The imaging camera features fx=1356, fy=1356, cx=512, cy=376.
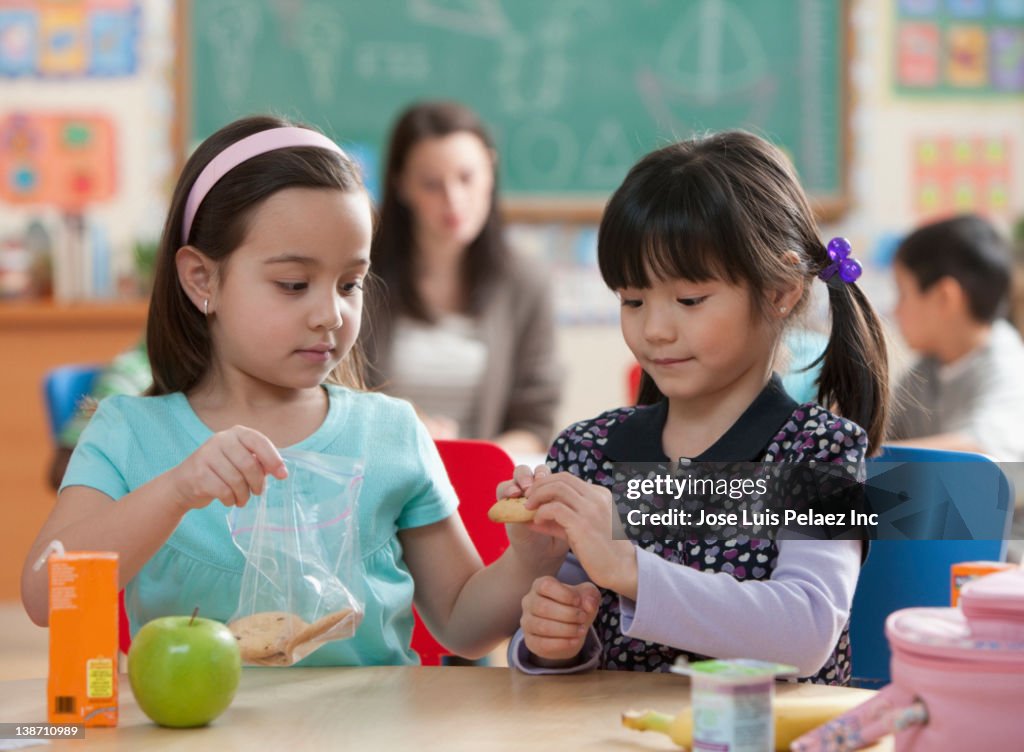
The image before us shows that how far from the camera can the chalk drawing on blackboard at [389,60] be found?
14.6 ft

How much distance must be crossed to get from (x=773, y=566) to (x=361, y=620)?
0.41 m

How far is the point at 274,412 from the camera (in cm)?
151

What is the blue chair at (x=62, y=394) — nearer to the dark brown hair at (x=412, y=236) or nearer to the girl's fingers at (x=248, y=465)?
the dark brown hair at (x=412, y=236)

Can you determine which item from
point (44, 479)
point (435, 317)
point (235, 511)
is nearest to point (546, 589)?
point (235, 511)

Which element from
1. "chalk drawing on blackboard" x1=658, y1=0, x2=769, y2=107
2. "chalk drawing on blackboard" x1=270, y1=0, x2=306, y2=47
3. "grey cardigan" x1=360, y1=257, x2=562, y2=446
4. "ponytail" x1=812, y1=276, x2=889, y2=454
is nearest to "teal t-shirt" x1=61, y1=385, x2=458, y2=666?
"ponytail" x1=812, y1=276, x2=889, y2=454

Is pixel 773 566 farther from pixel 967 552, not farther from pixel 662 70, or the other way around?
pixel 662 70

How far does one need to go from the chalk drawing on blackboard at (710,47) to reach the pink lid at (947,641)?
379 centimetres

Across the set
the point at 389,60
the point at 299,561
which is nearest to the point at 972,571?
the point at 299,561

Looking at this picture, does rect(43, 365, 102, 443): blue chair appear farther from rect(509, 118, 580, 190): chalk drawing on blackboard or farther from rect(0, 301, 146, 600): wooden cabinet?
rect(509, 118, 580, 190): chalk drawing on blackboard

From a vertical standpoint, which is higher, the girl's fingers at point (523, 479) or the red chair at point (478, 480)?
the girl's fingers at point (523, 479)

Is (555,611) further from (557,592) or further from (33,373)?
(33,373)

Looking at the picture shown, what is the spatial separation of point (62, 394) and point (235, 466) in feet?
6.16

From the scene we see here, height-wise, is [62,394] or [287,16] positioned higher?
[287,16]

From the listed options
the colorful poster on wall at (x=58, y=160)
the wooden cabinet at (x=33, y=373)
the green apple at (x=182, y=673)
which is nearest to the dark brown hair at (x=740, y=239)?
the green apple at (x=182, y=673)
